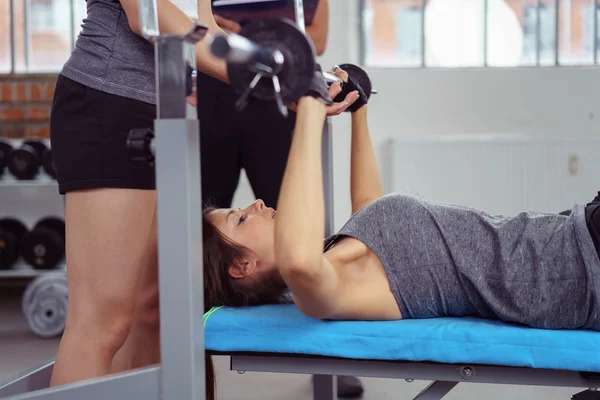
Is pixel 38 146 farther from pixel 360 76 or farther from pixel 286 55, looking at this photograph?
pixel 286 55

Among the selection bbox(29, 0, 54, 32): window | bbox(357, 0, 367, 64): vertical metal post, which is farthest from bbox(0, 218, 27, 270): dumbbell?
bbox(357, 0, 367, 64): vertical metal post

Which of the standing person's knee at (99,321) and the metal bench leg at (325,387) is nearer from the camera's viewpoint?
the standing person's knee at (99,321)

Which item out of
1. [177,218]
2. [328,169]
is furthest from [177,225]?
[328,169]

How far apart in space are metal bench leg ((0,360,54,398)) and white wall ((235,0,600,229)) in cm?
244

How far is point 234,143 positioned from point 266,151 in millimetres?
93

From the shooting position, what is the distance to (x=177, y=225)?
44.0 inches

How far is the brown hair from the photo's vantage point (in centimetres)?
147

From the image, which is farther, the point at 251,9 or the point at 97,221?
the point at 97,221

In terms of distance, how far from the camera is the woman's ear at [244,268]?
1.48 meters

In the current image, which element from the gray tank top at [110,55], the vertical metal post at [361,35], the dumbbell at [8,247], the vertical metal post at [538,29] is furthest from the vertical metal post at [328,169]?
the vertical metal post at [538,29]

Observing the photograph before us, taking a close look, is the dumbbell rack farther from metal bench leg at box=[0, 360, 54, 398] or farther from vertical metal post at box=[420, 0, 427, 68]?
metal bench leg at box=[0, 360, 54, 398]

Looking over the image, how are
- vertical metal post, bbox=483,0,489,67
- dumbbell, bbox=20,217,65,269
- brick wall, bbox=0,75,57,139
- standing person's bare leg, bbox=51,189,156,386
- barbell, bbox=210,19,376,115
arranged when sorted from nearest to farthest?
barbell, bbox=210,19,376,115 → standing person's bare leg, bbox=51,189,156,386 → dumbbell, bbox=20,217,65,269 → vertical metal post, bbox=483,0,489,67 → brick wall, bbox=0,75,57,139

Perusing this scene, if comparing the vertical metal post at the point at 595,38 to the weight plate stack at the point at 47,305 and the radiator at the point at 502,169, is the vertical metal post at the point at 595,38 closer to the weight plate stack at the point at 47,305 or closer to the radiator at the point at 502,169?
the radiator at the point at 502,169

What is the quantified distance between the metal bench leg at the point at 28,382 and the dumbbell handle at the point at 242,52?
0.88 metres
